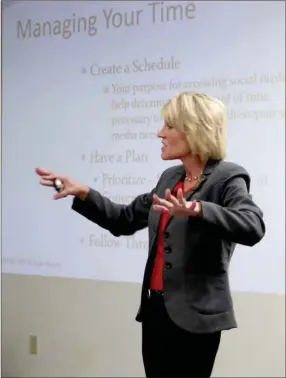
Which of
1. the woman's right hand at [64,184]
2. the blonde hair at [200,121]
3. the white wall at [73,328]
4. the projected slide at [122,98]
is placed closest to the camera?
the blonde hair at [200,121]

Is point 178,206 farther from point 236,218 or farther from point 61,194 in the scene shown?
point 61,194

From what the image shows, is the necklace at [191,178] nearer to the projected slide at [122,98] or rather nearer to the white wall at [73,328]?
the projected slide at [122,98]

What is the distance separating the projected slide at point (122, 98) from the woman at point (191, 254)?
0.67 meters

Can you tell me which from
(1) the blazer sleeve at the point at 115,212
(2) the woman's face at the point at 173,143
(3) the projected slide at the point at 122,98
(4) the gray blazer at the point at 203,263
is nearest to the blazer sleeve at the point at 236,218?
(4) the gray blazer at the point at 203,263

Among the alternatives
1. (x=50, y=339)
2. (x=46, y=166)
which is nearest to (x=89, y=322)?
(x=50, y=339)

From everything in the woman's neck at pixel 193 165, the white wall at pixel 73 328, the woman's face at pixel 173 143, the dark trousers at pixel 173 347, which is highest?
the woman's face at pixel 173 143

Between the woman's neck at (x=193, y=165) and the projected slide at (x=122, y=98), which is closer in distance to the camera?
the woman's neck at (x=193, y=165)

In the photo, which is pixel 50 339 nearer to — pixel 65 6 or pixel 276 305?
pixel 276 305

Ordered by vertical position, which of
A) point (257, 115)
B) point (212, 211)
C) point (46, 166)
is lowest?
point (212, 211)

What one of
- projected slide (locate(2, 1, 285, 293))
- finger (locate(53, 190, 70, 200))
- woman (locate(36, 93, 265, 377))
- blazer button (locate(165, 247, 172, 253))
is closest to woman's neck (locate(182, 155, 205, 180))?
woman (locate(36, 93, 265, 377))

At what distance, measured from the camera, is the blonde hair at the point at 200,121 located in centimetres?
105

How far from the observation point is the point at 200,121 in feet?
3.44

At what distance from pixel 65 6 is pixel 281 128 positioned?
86 centimetres

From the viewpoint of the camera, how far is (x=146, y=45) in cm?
196
